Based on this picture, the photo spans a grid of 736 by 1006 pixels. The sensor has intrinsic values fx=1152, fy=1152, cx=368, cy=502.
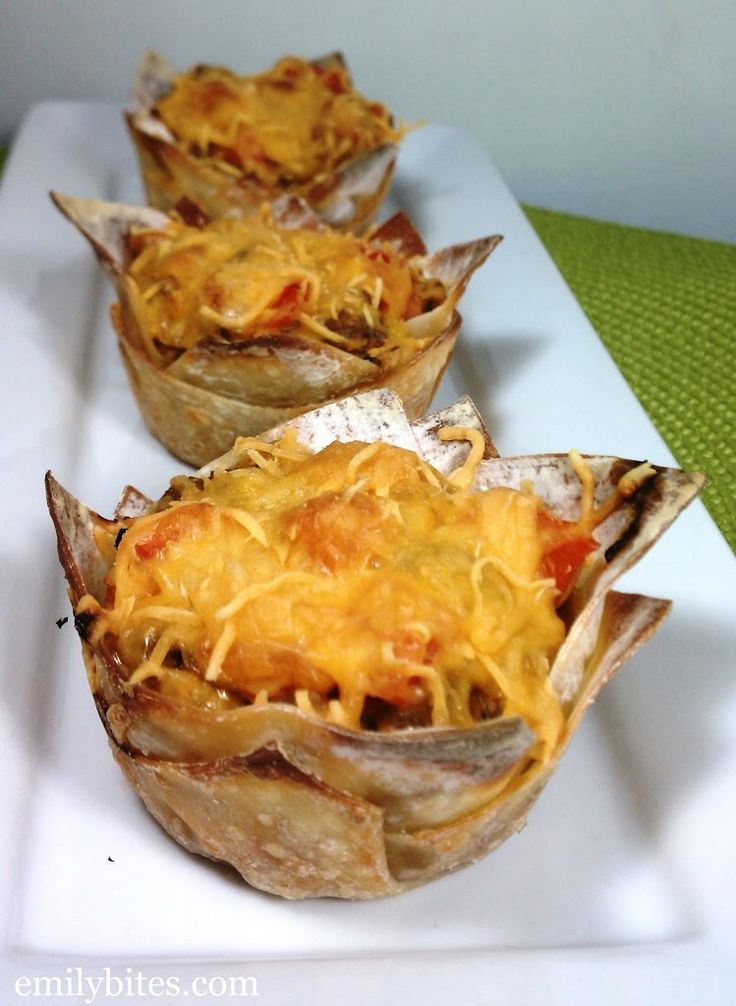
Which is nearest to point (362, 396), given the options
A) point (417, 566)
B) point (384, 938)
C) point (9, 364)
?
point (417, 566)

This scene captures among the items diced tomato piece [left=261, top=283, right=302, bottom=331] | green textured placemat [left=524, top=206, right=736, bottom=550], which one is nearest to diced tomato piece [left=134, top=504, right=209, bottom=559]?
diced tomato piece [left=261, top=283, right=302, bottom=331]

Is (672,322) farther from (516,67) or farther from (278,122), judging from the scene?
(516,67)

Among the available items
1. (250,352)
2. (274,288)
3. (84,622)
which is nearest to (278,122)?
(274,288)

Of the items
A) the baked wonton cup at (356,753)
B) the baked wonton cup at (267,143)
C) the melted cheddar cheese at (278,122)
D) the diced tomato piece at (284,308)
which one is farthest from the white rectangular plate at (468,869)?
the melted cheddar cheese at (278,122)

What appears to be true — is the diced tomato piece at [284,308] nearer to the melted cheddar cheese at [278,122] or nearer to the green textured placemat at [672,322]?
the melted cheddar cheese at [278,122]

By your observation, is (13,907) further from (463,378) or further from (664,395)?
(664,395)

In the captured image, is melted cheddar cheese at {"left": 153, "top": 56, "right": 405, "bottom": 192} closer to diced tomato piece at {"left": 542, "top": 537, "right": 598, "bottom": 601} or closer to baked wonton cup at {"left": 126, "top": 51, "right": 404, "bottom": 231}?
baked wonton cup at {"left": 126, "top": 51, "right": 404, "bottom": 231}
